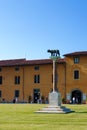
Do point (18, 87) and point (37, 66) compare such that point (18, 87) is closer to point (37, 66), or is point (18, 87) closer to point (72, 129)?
point (37, 66)

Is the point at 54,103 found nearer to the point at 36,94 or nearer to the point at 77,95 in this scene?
the point at 77,95

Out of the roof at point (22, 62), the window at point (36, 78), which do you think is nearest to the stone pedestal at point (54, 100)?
the roof at point (22, 62)

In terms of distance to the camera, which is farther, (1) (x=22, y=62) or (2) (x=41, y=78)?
(1) (x=22, y=62)

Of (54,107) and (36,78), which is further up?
(36,78)

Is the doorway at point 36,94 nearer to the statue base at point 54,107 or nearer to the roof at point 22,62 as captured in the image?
the roof at point 22,62

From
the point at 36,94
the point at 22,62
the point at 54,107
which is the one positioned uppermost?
the point at 22,62

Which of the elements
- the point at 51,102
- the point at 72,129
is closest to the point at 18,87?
the point at 51,102

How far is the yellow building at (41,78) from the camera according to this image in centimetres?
6581

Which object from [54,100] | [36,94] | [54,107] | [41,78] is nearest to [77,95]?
[41,78]

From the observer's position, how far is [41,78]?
69.6 m

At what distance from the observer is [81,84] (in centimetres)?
6575

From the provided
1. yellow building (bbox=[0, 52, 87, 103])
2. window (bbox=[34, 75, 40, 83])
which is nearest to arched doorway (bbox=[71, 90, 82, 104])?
yellow building (bbox=[0, 52, 87, 103])

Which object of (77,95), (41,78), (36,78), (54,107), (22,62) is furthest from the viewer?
(22,62)

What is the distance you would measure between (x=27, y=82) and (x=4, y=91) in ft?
17.3
